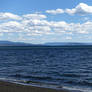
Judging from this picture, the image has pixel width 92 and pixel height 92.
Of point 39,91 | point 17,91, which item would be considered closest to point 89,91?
point 39,91

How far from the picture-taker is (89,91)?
18.7 meters

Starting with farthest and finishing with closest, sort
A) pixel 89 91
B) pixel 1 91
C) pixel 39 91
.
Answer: pixel 89 91
pixel 39 91
pixel 1 91

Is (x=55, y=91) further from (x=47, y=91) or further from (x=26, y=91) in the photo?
(x=26, y=91)

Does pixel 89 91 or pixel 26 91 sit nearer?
pixel 26 91

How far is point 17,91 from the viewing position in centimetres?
1502

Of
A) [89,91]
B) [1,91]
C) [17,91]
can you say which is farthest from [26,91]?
[89,91]

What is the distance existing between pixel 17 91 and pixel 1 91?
1.08m

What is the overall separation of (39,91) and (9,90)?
6.98ft

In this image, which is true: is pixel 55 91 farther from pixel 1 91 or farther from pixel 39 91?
pixel 1 91

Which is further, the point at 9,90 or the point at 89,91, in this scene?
the point at 89,91

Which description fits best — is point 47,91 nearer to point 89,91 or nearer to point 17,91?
point 17,91

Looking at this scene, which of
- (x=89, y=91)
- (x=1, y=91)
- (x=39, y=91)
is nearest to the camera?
(x=1, y=91)

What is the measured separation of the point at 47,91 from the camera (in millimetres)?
15906

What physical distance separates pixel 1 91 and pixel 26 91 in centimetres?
172
